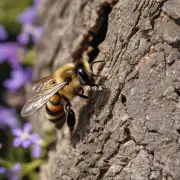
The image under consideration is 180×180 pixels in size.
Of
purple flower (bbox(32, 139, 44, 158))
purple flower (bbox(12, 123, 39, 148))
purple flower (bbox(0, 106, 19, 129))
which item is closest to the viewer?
purple flower (bbox(12, 123, 39, 148))

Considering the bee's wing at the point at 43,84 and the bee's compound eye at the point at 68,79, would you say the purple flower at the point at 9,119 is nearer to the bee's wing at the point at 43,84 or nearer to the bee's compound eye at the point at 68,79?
the bee's wing at the point at 43,84

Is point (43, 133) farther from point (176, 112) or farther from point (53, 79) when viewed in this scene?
point (176, 112)

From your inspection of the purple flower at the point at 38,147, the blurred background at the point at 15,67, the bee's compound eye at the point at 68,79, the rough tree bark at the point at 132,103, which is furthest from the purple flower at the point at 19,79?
the bee's compound eye at the point at 68,79

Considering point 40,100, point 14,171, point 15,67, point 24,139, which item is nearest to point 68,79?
point 40,100

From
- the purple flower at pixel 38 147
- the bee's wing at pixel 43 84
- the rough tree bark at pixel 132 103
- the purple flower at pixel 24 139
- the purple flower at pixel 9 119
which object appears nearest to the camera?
the rough tree bark at pixel 132 103

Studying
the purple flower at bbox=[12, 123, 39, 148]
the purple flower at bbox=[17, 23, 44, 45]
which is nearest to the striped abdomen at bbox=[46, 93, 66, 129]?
the purple flower at bbox=[12, 123, 39, 148]

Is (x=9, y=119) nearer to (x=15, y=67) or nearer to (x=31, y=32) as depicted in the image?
(x=15, y=67)

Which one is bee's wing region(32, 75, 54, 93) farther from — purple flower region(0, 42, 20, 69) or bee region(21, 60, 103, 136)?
purple flower region(0, 42, 20, 69)
